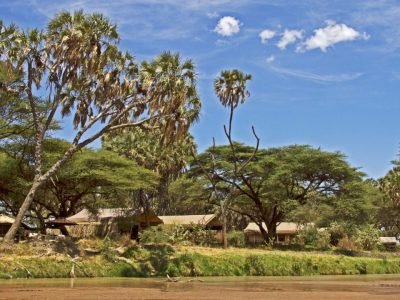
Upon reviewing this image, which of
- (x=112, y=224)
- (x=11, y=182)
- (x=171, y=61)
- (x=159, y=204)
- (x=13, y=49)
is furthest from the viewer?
(x=159, y=204)

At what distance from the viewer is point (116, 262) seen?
3450cm

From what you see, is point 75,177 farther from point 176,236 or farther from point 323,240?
point 323,240

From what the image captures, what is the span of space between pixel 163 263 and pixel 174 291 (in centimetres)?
1020

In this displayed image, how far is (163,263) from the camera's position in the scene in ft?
118

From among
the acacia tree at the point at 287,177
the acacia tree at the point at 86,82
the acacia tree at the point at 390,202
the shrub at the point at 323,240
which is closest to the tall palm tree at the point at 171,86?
the acacia tree at the point at 86,82

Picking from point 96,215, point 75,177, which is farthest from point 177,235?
point 96,215

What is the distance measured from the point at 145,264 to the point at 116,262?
1900 mm

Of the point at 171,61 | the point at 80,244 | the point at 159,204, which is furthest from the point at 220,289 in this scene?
the point at 159,204

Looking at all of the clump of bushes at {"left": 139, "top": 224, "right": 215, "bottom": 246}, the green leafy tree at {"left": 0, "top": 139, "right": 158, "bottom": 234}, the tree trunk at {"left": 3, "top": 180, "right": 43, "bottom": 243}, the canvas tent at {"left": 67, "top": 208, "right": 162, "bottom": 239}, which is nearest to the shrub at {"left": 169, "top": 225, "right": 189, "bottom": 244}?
the clump of bushes at {"left": 139, "top": 224, "right": 215, "bottom": 246}

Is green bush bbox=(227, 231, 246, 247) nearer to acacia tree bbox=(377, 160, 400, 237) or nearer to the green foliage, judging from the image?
the green foliage

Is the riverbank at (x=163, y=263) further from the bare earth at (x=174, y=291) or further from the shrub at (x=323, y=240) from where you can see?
the shrub at (x=323, y=240)

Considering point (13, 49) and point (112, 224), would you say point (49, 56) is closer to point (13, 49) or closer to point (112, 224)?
point (13, 49)

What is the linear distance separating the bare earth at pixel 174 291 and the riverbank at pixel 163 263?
6.34ft

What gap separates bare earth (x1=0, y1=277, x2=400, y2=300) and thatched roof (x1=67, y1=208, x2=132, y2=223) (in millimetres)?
20112
